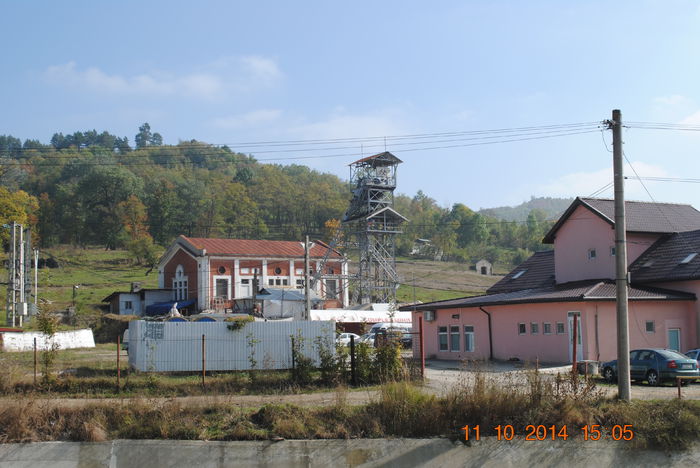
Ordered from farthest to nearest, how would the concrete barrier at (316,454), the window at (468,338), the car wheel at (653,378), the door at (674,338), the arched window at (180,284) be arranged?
the arched window at (180,284)
the window at (468,338)
the door at (674,338)
the car wheel at (653,378)
the concrete barrier at (316,454)

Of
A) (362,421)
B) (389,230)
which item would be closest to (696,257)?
(362,421)

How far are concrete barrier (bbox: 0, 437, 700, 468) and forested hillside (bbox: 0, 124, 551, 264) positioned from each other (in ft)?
260

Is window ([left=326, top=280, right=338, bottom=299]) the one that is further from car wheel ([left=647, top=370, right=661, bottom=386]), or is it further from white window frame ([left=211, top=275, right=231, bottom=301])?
car wheel ([left=647, top=370, right=661, bottom=386])

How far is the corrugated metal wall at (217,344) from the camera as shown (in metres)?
23.6

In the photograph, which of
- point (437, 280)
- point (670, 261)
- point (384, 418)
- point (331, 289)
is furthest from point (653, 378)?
point (437, 280)

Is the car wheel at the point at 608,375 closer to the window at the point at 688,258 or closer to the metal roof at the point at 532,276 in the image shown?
the window at the point at 688,258

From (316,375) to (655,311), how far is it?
18326 mm

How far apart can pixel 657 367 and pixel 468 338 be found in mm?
12617

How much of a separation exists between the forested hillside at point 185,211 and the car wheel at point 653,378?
77.0 m

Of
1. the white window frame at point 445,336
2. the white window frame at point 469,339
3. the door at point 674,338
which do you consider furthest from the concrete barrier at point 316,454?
the white window frame at point 445,336

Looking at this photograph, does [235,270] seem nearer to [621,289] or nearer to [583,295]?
[583,295]

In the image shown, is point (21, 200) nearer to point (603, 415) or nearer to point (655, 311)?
point (655, 311)

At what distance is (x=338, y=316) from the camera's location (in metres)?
56.1

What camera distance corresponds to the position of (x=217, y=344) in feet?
78.7
